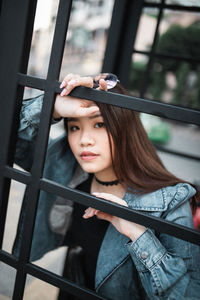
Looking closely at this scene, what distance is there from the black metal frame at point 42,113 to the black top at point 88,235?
433 mm

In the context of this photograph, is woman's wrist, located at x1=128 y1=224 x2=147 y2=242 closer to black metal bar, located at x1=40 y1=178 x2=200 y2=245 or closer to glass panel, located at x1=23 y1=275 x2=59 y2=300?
black metal bar, located at x1=40 y1=178 x2=200 y2=245

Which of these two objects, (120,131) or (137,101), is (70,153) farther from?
(137,101)

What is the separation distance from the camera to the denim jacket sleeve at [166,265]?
94cm

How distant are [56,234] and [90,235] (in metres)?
0.26

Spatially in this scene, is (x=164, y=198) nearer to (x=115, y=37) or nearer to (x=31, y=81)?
(x=31, y=81)

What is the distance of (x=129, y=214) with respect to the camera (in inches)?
33.9

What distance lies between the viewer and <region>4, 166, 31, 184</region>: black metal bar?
99 centimetres

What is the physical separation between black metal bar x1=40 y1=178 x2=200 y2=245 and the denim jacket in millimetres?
152

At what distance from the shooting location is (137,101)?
81 cm

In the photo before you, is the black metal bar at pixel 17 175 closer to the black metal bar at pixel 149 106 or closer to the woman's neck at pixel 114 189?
the black metal bar at pixel 149 106

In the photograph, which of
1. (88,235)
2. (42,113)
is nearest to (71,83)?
(42,113)

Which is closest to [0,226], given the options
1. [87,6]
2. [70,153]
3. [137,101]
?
[70,153]

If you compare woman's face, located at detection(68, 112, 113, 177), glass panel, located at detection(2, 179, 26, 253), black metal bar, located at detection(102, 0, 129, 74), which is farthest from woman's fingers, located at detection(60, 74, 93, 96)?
glass panel, located at detection(2, 179, 26, 253)

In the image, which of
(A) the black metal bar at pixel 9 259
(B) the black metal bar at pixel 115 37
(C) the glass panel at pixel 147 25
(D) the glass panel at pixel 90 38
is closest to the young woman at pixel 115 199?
(A) the black metal bar at pixel 9 259
